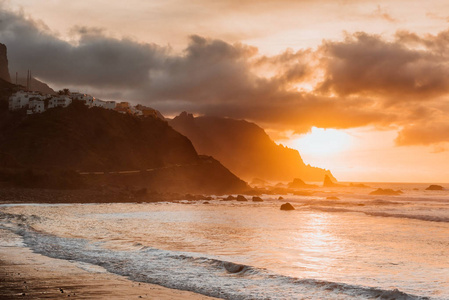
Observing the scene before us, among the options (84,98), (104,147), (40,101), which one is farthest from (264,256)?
(84,98)

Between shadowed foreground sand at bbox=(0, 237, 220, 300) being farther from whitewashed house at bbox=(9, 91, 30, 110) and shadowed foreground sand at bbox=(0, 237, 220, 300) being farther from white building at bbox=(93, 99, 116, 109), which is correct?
white building at bbox=(93, 99, 116, 109)

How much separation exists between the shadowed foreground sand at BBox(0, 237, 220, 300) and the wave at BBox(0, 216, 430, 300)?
108 centimetres

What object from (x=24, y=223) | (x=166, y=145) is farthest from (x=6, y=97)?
(x=24, y=223)

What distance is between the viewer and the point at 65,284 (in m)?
16.2

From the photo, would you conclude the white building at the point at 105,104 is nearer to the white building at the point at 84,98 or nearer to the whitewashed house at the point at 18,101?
the white building at the point at 84,98

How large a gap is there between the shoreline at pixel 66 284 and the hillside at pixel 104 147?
9444 centimetres

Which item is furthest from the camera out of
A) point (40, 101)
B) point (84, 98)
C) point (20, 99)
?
point (84, 98)

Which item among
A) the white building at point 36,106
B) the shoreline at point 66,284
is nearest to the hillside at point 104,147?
the white building at point 36,106

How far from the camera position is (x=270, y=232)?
36.9 meters

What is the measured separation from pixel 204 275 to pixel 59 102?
144m

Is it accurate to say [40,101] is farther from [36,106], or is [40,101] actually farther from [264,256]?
[264,256]

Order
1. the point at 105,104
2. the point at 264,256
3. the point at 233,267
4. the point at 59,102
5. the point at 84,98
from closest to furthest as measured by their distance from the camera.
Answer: the point at 233,267 < the point at 264,256 < the point at 59,102 < the point at 84,98 < the point at 105,104

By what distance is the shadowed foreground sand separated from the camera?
577 inches

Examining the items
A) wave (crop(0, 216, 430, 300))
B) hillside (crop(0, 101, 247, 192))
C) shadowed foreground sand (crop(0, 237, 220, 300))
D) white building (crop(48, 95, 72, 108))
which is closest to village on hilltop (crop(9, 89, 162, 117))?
white building (crop(48, 95, 72, 108))
